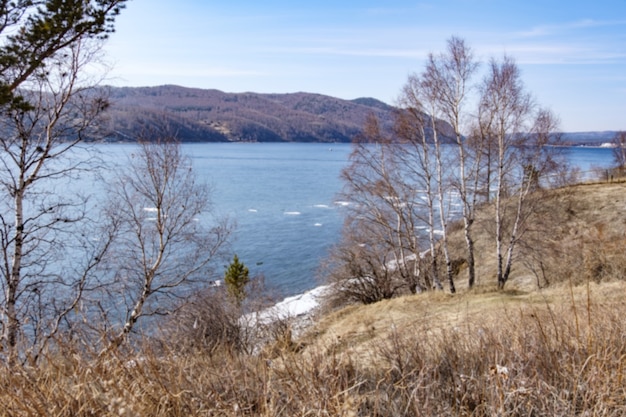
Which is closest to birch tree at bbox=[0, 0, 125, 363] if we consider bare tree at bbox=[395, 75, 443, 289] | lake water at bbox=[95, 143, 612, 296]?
lake water at bbox=[95, 143, 612, 296]

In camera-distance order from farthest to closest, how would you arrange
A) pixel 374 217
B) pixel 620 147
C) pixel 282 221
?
1. pixel 620 147
2. pixel 282 221
3. pixel 374 217

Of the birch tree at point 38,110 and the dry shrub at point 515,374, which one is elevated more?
the birch tree at point 38,110

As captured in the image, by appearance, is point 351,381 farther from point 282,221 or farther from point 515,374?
point 282,221

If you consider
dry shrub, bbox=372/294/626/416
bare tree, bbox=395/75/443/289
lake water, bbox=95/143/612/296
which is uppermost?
bare tree, bbox=395/75/443/289

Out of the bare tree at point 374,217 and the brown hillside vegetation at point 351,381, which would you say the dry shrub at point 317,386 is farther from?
the bare tree at point 374,217

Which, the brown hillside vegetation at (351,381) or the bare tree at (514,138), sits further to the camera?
the bare tree at (514,138)

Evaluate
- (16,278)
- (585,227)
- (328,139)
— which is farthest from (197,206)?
(328,139)

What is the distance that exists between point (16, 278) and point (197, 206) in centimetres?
629

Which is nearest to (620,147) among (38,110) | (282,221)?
(282,221)

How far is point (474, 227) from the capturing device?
94.7 ft

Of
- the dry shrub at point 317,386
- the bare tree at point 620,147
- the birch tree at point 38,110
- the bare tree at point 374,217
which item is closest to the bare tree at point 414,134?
the bare tree at point 374,217

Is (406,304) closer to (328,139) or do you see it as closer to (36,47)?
(36,47)

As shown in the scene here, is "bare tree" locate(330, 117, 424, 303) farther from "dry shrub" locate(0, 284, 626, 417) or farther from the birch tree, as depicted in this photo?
"dry shrub" locate(0, 284, 626, 417)

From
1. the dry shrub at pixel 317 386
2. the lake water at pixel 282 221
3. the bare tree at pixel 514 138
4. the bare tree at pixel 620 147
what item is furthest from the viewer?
the bare tree at pixel 620 147
